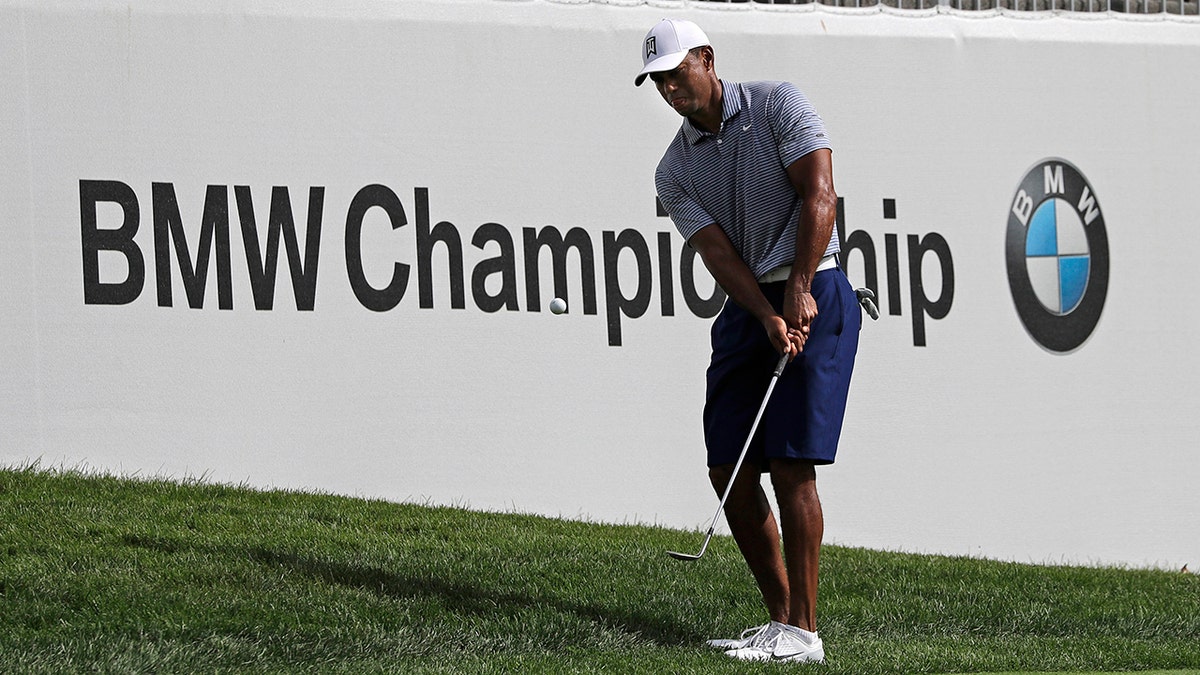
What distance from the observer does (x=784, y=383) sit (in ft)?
14.4

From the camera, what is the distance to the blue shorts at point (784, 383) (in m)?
4.34

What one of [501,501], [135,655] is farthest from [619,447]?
[135,655]

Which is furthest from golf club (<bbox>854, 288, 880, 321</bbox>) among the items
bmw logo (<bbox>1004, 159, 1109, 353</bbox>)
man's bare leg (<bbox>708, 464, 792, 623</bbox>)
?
bmw logo (<bbox>1004, 159, 1109, 353</bbox>)

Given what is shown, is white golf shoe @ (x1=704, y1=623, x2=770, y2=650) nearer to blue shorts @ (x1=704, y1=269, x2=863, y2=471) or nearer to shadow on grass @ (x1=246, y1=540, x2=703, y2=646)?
shadow on grass @ (x1=246, y1=540, x2=703, y2=646)

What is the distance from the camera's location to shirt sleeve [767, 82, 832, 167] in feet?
14.5

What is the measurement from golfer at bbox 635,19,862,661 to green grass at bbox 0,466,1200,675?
0.35m

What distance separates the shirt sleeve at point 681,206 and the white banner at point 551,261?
11.2 feet

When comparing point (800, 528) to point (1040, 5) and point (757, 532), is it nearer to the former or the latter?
point (757, 532)

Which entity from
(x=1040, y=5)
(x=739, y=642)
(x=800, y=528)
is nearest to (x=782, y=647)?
(x=739, y=642)

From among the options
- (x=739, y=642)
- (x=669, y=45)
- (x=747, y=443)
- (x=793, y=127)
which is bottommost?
(x=739, y=642)

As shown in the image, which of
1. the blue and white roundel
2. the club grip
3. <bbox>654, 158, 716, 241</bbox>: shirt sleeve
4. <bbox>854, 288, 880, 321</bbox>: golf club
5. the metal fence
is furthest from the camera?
the blue and white roundel

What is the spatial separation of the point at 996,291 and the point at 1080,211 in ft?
2.53

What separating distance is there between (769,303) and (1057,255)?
5127 mm

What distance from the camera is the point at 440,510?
279 inches
